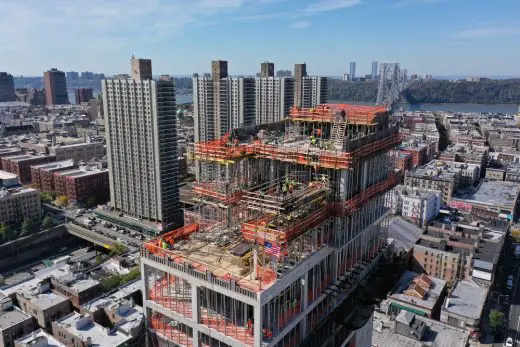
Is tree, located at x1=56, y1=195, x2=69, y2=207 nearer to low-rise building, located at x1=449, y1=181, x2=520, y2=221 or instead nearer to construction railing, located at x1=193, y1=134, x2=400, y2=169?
construction railing, located at x1=193, y1=134, x2=400, y2=169

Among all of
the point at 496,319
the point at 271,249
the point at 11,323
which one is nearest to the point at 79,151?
the point at 11,323

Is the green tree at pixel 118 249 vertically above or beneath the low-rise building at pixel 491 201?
beneath

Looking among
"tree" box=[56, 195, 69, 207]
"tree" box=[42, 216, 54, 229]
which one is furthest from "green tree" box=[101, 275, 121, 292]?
"tree" box=[56, 195, 69, 207]

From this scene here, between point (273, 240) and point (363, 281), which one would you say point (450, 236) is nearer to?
point (363, 281)

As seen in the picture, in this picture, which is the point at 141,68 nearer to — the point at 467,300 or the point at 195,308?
the point at 467,300

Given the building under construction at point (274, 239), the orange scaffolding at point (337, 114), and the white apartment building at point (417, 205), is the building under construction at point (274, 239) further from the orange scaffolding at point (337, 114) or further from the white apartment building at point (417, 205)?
the white apartment building at point (417, 205)

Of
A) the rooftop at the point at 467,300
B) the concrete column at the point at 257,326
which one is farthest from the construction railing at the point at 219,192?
the rooftop at the point at 467,300
